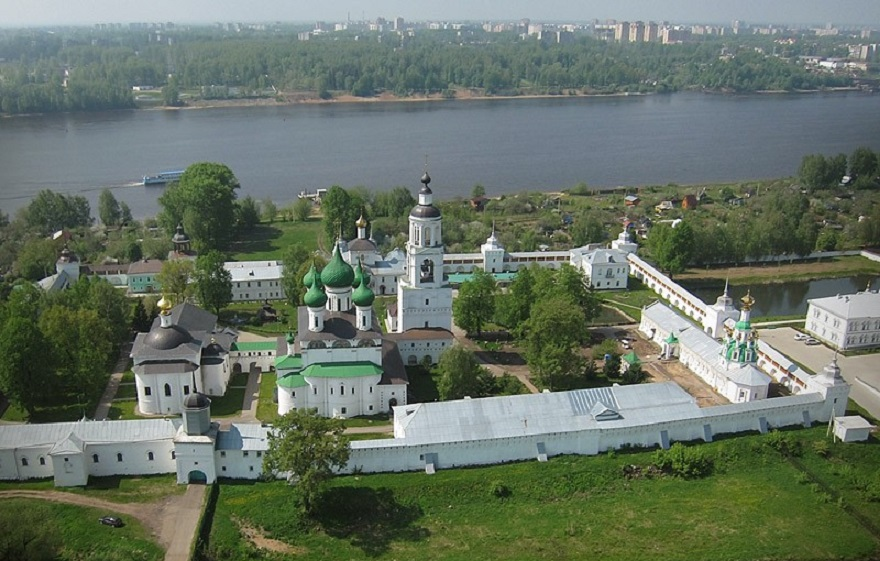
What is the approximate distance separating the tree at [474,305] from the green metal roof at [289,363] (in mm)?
6190

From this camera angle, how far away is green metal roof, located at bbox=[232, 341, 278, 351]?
72.9ft

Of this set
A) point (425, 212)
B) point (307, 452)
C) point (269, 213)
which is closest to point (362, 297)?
point (425, 212)

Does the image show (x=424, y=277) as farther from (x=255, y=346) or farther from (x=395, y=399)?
(x=255, y=346)

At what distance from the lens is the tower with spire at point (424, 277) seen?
22.5m

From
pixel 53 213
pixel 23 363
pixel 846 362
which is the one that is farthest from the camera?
pixel 53 213

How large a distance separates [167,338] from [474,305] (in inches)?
366

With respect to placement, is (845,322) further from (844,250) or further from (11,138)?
(11,138)

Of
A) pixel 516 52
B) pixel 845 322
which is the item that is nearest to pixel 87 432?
pixel 845 322

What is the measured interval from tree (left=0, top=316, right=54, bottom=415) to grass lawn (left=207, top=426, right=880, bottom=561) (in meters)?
5.76

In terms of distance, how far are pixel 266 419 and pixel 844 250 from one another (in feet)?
92.1

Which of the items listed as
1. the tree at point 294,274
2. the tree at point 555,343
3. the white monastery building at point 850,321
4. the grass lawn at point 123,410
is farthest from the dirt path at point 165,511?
the white monastery building at point 850,321

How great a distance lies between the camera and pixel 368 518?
51.9ft

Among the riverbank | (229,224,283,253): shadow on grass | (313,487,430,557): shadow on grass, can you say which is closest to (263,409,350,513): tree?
(313,487,430,557): shadow on grass

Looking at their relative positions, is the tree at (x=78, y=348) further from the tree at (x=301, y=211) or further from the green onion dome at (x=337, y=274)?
the tree at (x=301, y=211)
